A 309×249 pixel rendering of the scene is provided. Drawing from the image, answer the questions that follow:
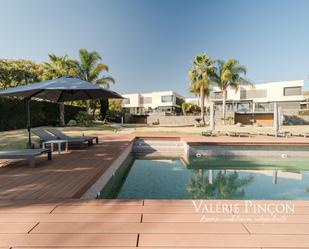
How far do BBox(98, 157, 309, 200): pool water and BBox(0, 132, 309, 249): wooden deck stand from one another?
6.62ft

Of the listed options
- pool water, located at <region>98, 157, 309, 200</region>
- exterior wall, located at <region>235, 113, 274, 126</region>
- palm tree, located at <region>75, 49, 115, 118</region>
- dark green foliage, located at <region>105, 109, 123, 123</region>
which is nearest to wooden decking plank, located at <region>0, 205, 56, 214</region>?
pool water, located at <region>98, 157, 309, 200</region>

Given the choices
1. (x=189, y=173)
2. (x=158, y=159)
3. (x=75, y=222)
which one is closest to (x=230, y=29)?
(x=158, y=159)

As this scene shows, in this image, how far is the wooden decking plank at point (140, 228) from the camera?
2.68 m

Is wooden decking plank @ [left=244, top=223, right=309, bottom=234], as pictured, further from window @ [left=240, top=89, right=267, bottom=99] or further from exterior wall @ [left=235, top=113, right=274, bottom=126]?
window @ [left=240, top=89, right=267, bottom=99]

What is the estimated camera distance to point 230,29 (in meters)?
21.5

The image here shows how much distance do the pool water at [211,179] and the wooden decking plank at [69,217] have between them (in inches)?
91.3

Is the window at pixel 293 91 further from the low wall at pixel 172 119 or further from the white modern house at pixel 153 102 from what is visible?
the white modern house at pixel 153 102

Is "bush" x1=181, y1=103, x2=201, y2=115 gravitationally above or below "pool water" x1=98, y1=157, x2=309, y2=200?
above

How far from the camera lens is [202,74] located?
29.3 metres

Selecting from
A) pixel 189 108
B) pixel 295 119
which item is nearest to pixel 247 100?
pixel 189 108

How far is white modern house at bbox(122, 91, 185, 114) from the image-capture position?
56906mm

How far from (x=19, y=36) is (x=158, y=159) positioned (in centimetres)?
1330

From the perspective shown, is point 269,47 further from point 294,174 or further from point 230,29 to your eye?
point 294,174

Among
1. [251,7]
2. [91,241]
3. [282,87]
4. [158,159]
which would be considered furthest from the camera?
[282,87]
